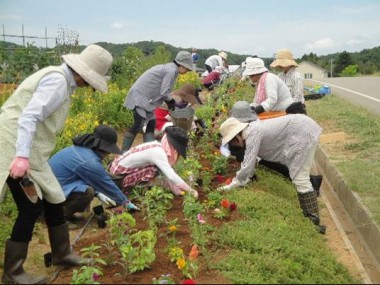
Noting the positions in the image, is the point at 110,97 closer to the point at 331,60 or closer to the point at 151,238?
the point at 151,238

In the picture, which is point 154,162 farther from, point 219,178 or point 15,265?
point 15,265

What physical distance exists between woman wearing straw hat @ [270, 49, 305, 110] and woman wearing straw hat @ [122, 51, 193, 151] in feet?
4.06

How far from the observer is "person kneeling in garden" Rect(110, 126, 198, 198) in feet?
16.4

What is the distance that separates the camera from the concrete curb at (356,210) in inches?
190

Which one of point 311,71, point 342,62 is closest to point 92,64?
point 342,62

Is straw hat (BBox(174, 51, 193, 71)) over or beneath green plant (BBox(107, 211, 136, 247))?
over

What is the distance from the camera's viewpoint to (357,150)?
7.96 m

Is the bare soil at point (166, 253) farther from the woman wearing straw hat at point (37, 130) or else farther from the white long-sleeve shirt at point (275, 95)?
the white long-sleeve shirt at point (275, 95)

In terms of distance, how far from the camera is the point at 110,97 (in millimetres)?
9711

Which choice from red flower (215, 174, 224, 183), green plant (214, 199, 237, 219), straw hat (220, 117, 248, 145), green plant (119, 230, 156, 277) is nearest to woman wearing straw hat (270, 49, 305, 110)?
red flower (215, 174, 224, 183)

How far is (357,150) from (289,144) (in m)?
3.28

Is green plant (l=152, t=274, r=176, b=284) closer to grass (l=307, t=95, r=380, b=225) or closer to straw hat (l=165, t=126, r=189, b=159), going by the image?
straw hat (l=165, t=126, r=189, b=159)

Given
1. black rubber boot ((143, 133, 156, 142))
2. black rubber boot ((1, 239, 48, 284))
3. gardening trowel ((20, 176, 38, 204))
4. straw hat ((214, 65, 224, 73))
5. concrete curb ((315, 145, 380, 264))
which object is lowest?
concrete curb ((315, 145, 380, 264))

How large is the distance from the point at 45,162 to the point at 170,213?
1.73m
